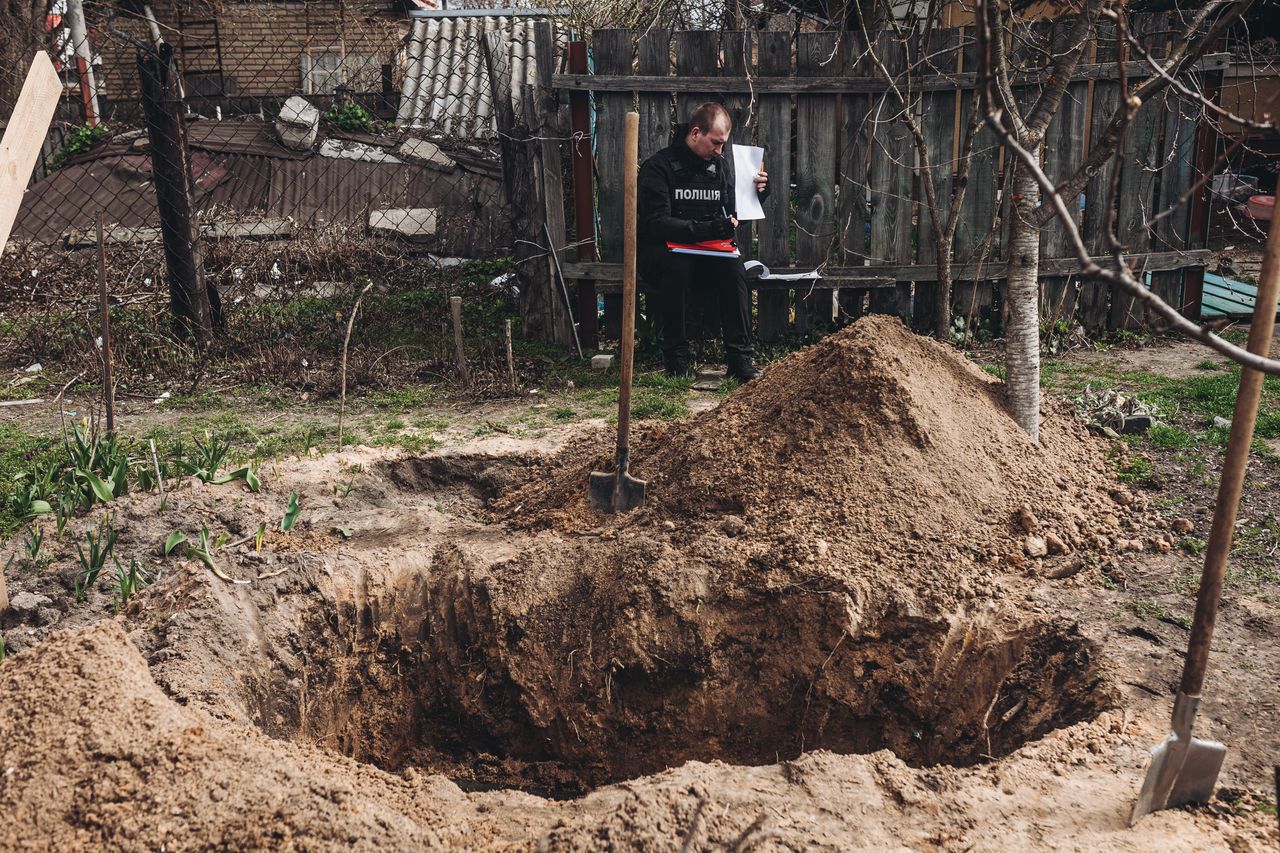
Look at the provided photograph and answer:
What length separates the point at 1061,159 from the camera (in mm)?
7414

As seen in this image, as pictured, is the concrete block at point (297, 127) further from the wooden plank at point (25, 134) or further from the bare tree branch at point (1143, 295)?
the bare tree branch at point (1143, 295)

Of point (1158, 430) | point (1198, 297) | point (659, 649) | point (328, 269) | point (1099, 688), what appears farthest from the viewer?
point (328, 269)

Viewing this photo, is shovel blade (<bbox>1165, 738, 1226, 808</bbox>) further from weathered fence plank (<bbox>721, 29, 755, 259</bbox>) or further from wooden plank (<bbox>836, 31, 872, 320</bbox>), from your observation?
wooden plank (<bbox>836, 31, 872, 320</bbox>)

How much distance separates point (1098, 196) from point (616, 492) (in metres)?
5.28

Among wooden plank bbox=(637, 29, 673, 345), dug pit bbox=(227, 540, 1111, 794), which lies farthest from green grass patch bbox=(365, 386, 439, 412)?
dug pit bbox=(227, 540, 1111, 794)

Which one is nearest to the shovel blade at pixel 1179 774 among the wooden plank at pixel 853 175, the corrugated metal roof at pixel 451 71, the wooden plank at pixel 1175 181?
the wooden plank at pixel 853 175

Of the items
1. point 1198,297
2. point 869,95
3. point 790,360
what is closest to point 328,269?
point 869,95

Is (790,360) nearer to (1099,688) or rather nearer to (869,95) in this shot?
(1099,688)

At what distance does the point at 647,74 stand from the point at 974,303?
2.91m

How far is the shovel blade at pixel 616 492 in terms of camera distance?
4.12m

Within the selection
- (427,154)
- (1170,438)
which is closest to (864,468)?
(1170,438)

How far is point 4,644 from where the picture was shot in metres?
3.25

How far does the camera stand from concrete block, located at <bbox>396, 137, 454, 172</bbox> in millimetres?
10555

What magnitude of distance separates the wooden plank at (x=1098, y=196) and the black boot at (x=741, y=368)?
275cm
